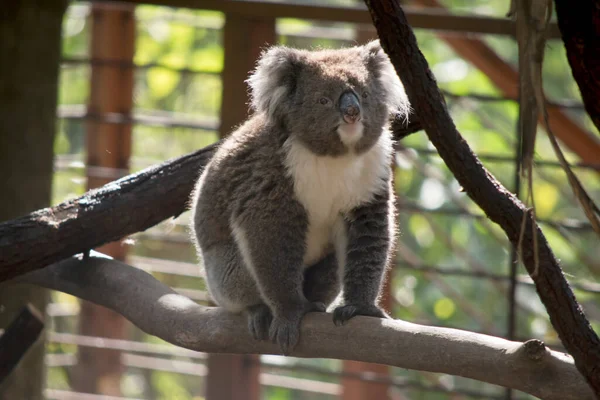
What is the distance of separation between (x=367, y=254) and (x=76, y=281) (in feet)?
3.49

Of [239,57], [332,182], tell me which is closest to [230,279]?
[332,182]

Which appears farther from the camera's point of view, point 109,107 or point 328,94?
point 109,107

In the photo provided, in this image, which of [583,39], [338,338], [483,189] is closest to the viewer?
[583,39]

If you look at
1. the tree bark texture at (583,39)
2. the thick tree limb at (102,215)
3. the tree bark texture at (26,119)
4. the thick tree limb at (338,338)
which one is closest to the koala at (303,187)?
the thick tree limb at (338,338)

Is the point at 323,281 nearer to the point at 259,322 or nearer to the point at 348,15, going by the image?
the point at 259,322

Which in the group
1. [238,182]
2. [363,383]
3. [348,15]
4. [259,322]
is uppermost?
[348,15]

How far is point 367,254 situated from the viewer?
2.63 m

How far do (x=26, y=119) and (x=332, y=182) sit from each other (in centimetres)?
145

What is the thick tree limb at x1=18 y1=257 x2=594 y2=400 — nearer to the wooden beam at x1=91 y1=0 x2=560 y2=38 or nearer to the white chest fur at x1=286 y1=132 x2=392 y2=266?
the white chest fur at x1=286 y1=132 x2=392 y2=266

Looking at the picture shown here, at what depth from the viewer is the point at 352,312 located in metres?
2.35

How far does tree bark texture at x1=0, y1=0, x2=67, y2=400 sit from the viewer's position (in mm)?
3404

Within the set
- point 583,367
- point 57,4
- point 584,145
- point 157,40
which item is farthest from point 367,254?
point 157,40

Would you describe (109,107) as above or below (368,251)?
above

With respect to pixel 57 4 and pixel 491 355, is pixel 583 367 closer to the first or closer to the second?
pixel 491 355
